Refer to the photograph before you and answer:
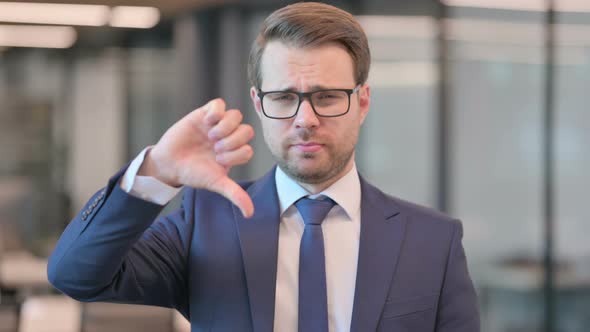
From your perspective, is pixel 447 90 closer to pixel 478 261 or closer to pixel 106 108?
pixel 478 261

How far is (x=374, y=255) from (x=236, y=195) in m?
0.42

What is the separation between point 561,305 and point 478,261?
68 cm

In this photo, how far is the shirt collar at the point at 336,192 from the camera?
66.6 inches

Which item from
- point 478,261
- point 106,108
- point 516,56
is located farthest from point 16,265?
point 516,56

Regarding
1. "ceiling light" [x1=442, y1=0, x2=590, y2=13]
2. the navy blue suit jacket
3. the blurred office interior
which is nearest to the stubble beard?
the navy blue suit jacket

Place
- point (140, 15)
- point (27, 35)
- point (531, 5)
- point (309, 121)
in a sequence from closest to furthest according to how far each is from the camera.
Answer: point (309, 121) → point (531, 5) → point (27, 35) → point (140, 15)

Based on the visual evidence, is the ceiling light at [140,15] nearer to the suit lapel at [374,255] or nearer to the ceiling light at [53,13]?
the ceiling light at [53,13]

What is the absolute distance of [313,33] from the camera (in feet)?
5.29

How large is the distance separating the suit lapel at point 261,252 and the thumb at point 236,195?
0.92 feet

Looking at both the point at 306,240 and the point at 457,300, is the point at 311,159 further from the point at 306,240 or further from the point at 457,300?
the point at 457,300

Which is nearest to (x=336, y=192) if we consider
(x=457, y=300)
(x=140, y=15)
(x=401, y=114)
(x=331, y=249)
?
(x=331, y=249)

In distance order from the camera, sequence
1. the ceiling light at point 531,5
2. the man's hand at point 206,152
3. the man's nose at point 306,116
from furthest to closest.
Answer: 1. the ceiling light at point 531,5
2. the man's nose at point 306,116
3. the man's hand at point 206,152

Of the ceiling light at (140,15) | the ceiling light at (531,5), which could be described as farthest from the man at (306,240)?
the ceiling light at (140,15)

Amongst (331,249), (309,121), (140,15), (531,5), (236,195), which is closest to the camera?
(236,195)
